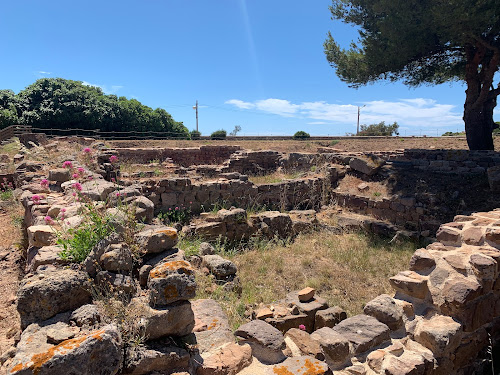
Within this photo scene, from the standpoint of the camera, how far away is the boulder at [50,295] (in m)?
2.23

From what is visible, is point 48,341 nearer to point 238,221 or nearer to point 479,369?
point 479,369

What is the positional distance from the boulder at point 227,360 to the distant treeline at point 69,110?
3200 cm

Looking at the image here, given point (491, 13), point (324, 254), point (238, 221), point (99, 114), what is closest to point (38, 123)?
point (99, 114)

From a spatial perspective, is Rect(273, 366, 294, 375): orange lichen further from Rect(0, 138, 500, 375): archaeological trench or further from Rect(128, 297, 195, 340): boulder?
Rect(128, 297, 195, 340): boulder

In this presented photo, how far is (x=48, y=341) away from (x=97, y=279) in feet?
2.36

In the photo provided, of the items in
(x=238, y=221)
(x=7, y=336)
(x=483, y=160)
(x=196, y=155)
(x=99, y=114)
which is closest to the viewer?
(x=7, y=336)

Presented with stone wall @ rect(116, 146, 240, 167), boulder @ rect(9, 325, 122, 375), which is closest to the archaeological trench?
boulder @ rect(9, 325, 122, 375)

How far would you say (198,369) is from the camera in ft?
8.27

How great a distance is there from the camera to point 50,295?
90.1 inches

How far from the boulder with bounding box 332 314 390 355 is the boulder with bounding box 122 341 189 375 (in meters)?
1.71

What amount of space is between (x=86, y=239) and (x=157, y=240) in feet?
2.17

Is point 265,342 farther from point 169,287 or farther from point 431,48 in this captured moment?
point 431,48

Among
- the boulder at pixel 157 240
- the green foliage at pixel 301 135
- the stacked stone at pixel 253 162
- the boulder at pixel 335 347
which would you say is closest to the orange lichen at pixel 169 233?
the boulder at pixel 157 240

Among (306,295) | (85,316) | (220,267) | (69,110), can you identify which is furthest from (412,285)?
(69,110)
